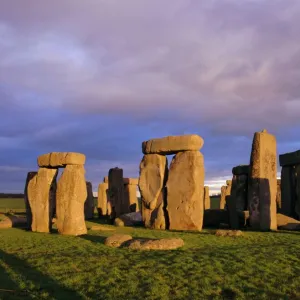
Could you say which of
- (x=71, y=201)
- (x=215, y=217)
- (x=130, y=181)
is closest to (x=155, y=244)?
(x=71, y=201)

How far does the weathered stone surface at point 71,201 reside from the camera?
1358 cm

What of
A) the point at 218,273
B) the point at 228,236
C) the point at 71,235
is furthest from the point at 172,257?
the point at 71,235

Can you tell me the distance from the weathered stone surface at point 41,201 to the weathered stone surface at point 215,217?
6800 millimetres

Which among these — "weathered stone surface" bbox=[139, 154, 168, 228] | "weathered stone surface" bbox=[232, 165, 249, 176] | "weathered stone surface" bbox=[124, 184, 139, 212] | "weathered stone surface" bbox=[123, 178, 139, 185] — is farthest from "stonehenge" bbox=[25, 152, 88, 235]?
"weathered stone surface" bbox=[123, 178, 139, 185]

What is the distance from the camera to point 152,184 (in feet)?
55.9

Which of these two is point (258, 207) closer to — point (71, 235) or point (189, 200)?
point (189, 200)

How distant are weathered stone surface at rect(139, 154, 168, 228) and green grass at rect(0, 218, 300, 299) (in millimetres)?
6433

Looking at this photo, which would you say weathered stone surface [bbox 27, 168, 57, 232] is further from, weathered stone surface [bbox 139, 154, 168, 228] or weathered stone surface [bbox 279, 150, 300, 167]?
weathered stone surface [bbox 279, 150, 300, 167]

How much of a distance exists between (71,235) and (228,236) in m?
4.98

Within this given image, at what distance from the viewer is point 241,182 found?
1994 centimetres

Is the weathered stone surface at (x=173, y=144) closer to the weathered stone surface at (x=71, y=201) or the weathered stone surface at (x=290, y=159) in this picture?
the weathered stone surface at (x=71, y=201)

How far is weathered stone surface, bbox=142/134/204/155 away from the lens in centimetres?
1560

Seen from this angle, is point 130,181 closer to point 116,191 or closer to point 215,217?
point 116,191

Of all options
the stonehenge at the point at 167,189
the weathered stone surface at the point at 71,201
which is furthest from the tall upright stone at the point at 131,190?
the weathered stone surface at the point at 71,201
